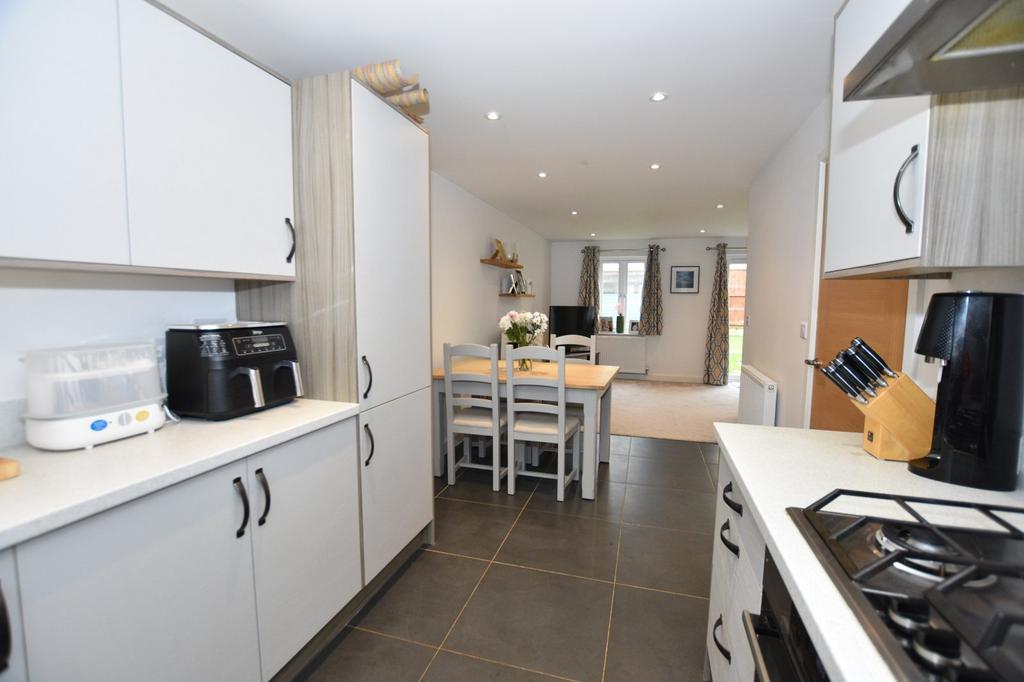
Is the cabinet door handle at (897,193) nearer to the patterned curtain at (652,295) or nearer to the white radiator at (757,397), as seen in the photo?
the white radiator at (757,397)

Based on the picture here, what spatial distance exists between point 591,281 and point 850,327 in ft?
18.7

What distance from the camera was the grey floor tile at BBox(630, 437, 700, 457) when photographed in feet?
12.8

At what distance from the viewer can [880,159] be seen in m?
1.08

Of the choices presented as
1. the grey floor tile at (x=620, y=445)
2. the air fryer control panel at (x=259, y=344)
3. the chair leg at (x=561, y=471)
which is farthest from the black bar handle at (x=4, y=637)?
the grey floor tile at (x=620, y=445)

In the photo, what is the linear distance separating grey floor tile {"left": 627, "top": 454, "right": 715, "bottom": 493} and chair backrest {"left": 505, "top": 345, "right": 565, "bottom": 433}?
0.93 metres

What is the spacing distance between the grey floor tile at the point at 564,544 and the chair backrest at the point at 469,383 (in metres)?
0.77

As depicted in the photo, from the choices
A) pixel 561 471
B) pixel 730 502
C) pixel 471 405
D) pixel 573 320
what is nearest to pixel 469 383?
pixel 471 405

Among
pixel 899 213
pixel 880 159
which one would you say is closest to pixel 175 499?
pixel 899 213

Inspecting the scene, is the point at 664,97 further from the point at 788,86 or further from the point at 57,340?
the point at 57,340

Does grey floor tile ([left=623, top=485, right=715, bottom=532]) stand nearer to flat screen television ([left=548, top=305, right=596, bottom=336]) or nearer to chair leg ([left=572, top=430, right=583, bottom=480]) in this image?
chair leg ([left=572, top=430, right=583, bottom=480])

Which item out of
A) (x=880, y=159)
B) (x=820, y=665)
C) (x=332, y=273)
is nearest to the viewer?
(x=820, y=665)

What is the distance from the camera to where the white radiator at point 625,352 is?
298 inches

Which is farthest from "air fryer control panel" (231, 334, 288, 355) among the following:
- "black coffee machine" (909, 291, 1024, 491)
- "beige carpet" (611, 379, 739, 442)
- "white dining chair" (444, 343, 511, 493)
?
"beige carpet" (611, 379, 739, 442)

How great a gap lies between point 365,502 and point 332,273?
0.94m
